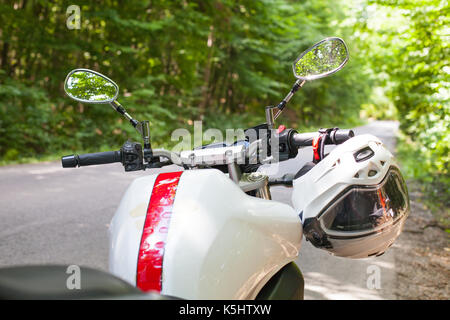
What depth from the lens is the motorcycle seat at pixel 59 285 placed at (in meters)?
0.77

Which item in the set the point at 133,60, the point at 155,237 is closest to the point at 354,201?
the point at 155,237

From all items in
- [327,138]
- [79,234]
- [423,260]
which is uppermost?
[327,138]

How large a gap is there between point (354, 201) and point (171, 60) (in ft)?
57.0

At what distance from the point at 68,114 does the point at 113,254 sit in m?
13.8

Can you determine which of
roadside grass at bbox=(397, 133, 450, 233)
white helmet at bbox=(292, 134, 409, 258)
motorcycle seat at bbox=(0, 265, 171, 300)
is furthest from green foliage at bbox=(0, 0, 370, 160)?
motorcycle seat at bbox=(0, 265, 171, 300)

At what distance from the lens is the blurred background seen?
25.3ft

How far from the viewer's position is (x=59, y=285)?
0.81 m

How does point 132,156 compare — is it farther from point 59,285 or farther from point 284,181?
point 59,285

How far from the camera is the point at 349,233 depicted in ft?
5.49

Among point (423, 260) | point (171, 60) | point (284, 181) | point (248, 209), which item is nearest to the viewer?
point (248, 209)

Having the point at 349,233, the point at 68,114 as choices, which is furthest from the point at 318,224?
→ the point at 68,114

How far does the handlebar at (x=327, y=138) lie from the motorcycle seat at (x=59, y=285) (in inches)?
48.4

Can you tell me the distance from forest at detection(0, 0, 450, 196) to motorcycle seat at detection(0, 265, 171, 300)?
5.32m
